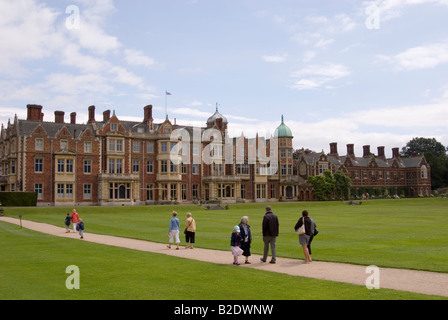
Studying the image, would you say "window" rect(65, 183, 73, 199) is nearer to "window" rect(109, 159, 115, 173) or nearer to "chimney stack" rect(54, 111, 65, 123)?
"window" rect(109, 159, 115, 173)

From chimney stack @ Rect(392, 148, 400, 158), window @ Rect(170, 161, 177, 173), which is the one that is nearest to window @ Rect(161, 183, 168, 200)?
window @ Rect(170, 161, 177, 173)

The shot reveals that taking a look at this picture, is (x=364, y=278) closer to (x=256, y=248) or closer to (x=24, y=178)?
(x=256, y=248)

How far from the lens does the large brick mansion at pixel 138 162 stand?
196 feet

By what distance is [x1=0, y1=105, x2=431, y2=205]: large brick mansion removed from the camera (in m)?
59.8

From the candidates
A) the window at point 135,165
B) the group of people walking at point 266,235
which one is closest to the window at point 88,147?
the window at point 135,165

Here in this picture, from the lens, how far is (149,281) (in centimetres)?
1263

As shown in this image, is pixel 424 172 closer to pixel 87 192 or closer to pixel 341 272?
pixel 87 192

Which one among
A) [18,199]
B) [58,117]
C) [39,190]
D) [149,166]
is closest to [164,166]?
[149,166]

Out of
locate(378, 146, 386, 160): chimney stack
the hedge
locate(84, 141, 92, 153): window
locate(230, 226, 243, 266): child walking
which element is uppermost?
locate(378, 146, 386, 160): chimney stack

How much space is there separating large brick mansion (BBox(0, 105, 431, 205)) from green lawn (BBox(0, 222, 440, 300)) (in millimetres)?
44367

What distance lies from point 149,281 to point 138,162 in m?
55.4

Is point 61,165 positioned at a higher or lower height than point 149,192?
higher

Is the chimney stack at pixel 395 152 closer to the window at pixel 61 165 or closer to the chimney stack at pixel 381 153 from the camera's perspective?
the chimney stack at pixel 381 153
